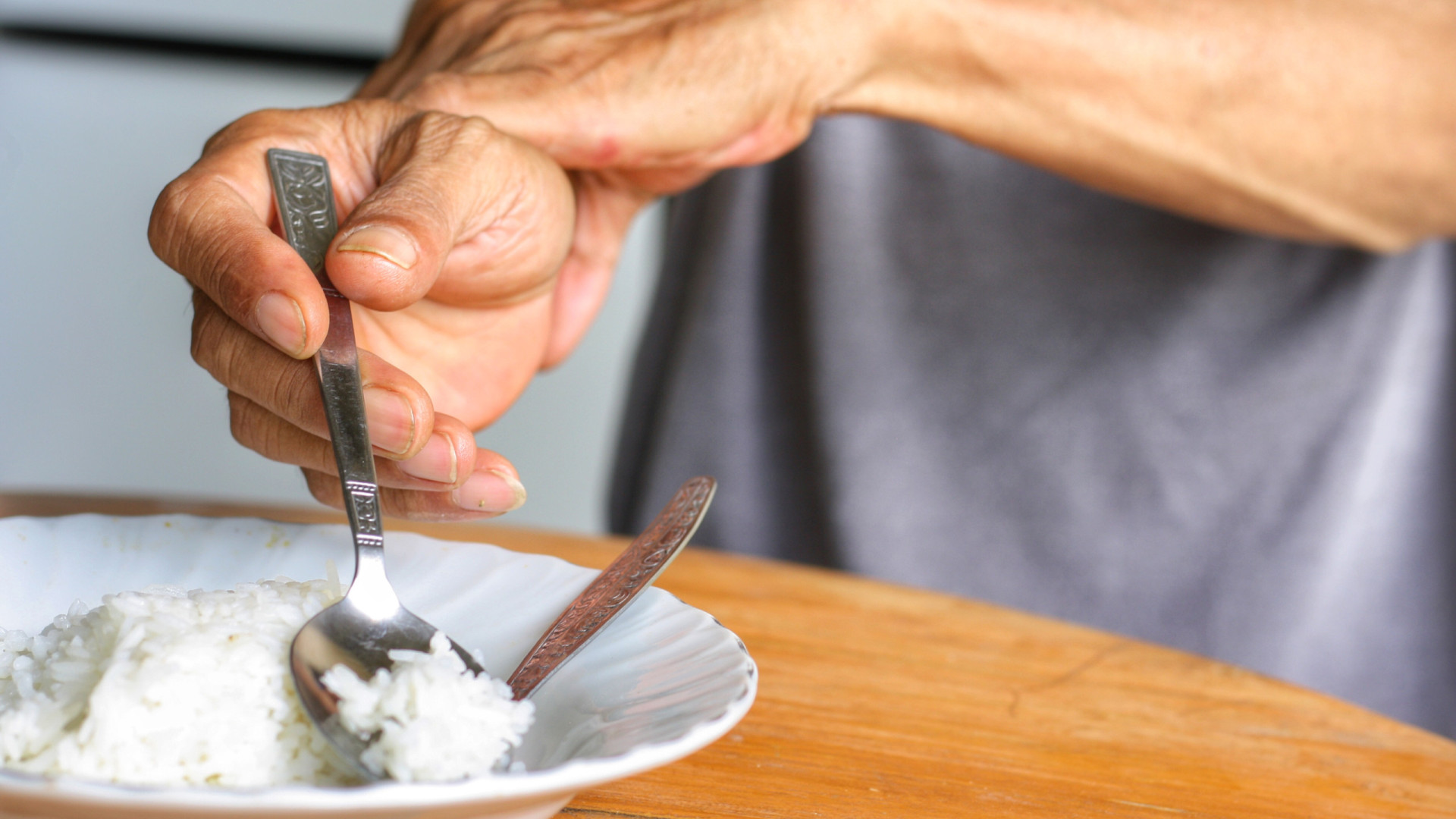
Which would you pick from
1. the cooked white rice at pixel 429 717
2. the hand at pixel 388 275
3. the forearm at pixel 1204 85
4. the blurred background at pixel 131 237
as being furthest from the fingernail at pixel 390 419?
the blurred background at pixel 131 237

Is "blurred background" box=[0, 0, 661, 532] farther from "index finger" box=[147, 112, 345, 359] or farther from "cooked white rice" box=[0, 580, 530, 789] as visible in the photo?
"cooked white rice" box=[0, 580, 530, 789]

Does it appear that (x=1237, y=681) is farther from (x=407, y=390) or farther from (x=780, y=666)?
(x=407, y=390)

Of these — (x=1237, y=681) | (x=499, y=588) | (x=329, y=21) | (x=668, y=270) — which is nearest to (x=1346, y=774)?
(x=1237, y=681)

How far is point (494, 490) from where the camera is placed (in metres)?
0.46

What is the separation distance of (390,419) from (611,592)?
0.36ft

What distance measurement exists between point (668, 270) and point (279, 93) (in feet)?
5.04

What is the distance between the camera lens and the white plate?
0.79 ft

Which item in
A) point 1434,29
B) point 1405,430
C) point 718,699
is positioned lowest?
point 1405,430

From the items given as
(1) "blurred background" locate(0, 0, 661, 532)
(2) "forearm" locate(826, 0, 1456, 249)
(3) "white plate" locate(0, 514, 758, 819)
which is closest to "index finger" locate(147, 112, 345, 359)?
(3) "white plate" locate(0, 514, 758, 819)

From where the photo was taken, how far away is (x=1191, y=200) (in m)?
0.85

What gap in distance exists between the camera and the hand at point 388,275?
42cm

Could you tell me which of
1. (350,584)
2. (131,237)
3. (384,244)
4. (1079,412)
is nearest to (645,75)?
(384,244)

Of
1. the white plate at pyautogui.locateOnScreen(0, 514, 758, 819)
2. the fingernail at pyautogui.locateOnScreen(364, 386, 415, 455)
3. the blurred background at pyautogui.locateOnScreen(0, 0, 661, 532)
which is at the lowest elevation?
the blurred background at pyautogui.locateOnScreen(0, 0, 661, 532)

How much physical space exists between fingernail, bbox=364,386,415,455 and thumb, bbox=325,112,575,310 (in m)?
0.04
